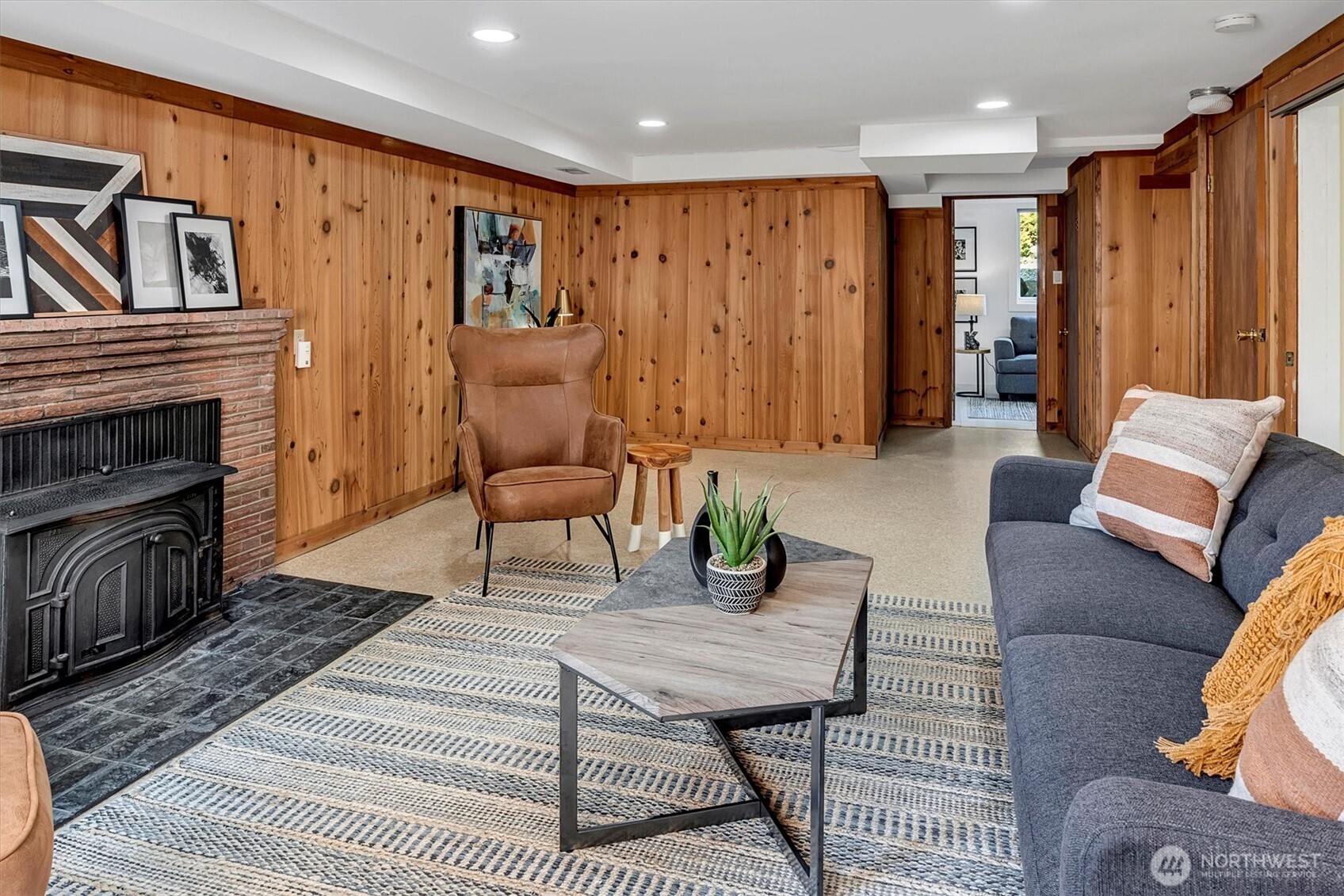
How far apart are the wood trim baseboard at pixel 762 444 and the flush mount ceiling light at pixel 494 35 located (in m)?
3.50

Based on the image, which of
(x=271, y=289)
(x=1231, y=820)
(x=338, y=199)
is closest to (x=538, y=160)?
(x=338, y=199)

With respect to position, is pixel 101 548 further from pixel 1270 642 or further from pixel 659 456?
pixel 1270 642

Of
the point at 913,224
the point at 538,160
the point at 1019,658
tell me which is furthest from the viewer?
the point at 913,224

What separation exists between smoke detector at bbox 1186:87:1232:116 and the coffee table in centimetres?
353

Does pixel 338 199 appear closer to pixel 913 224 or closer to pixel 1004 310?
pixel 913 224

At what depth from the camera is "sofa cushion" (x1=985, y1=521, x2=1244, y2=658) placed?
6.10 feet

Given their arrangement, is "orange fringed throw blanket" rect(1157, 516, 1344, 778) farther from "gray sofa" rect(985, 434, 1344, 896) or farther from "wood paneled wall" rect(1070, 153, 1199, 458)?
"wood paneled wall" rect(1070, 153, 1199, 458)

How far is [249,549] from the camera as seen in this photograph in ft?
12.1

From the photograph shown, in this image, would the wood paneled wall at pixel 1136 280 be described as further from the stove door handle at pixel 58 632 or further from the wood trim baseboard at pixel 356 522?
the stove door handle at pixel 58 632

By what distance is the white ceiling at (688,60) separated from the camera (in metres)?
3.14

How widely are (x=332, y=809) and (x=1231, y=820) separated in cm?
176

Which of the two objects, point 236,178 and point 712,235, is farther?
point 712,235

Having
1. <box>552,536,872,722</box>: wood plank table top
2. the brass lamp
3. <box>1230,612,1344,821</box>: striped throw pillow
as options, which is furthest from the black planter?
the brass lamp

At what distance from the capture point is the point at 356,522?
4609 mm
